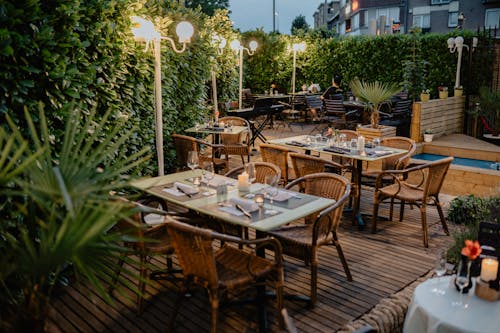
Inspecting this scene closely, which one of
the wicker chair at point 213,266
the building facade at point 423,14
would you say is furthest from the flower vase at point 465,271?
the building facade at point 423,14

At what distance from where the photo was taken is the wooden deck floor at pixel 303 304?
3.35m

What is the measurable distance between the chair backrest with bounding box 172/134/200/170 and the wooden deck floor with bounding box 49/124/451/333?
7.19 feet

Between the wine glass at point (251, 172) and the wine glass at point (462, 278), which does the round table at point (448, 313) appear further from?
the wine glass at point (251, 172)

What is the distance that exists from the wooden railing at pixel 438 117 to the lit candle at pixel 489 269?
272 inches

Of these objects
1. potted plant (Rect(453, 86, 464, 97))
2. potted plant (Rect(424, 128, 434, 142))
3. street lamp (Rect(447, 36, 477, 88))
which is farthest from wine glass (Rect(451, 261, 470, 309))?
street lamp (Rect(447, 36, 477, 88))

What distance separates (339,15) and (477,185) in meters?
43.9

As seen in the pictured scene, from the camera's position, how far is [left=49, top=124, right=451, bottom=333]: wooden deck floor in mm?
3346

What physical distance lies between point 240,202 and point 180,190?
63cm

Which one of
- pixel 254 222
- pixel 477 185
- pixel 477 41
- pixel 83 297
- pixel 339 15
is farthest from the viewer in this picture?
pixel 339 15

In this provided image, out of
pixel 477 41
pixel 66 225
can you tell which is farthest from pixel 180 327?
pixel 477 41

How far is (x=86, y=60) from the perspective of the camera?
4.35 metres

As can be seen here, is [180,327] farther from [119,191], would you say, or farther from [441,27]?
[441,27]

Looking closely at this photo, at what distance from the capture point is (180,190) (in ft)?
13.0

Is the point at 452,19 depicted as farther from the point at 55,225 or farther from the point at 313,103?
the point at 55,225
